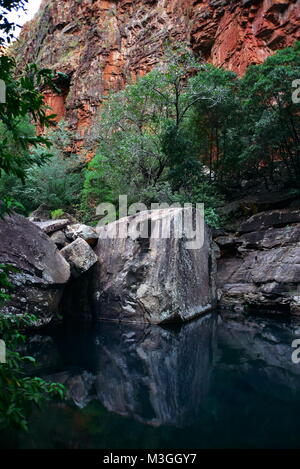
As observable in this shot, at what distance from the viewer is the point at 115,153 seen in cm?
1338

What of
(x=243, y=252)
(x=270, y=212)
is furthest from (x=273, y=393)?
(x=270, y=212)

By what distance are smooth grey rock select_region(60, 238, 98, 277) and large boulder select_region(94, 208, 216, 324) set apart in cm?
54

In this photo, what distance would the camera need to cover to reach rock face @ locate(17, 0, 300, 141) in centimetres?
1666

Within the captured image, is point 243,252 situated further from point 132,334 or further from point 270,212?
point 132,334

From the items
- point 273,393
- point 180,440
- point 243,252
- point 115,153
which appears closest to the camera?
point 180,440

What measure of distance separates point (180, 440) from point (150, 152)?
11215 millimetres

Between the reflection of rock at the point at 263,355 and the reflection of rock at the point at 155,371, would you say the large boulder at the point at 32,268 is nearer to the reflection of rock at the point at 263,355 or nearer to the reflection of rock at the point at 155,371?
the reflection of rock at the point at 155,371

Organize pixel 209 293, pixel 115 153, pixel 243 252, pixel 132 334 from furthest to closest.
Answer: pixel 115 153 → pixel 243 252 → pixel 209 293 → pixel 132 334

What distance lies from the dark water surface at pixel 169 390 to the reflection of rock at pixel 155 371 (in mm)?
10

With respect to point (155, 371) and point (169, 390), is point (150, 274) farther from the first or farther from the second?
point (169, 390)
